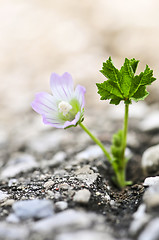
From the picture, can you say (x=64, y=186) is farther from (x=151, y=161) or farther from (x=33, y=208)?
(x=151, y=161)

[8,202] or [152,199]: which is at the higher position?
[8,202]

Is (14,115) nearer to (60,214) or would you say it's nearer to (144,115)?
(144,115)

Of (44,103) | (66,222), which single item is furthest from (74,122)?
(66,222)

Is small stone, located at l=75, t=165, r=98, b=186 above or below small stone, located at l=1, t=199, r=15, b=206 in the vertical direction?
above

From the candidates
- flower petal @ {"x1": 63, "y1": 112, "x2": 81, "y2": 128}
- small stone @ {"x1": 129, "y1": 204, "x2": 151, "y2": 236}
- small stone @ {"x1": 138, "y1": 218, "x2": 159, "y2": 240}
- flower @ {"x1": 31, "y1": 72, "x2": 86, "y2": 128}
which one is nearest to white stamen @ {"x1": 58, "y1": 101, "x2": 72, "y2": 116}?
flower @ {"x1": 31, "y1": 72, "x2": 86, "y2": 128}

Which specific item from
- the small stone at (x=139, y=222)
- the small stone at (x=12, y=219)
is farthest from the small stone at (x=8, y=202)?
the small stone at (x=139, y=222)

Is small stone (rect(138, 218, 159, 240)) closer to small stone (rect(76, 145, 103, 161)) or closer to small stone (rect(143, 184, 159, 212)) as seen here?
small stone (rect(143, 184, 159, 212))

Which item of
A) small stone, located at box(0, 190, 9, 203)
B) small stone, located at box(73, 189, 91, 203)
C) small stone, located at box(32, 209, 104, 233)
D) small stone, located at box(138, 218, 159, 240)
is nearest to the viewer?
small stone, located at box(138, 218, 159, 240)
